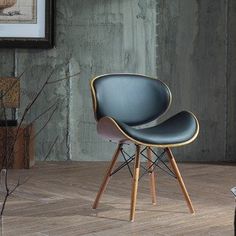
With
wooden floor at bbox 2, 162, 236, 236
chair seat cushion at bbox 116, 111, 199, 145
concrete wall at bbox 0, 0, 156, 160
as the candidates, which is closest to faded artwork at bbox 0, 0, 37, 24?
concrete wall at bbox 0, 0, 156, 160

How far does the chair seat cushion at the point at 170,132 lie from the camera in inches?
96.8

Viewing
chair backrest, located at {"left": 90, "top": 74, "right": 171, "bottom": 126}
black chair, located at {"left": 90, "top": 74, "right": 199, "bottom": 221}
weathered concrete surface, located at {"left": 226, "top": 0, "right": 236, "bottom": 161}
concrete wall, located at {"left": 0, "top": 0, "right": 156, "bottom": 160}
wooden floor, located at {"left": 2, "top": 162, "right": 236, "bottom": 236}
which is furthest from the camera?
weathered concrete surface, located at {"left": 226, "top": 0, "right": 236, "bottom": 161}

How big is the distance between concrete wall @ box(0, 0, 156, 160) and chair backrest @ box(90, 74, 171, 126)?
185 centimetres

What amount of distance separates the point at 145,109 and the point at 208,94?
2043mm

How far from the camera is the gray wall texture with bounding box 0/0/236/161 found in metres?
4.84

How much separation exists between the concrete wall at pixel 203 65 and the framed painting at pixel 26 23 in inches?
43.7

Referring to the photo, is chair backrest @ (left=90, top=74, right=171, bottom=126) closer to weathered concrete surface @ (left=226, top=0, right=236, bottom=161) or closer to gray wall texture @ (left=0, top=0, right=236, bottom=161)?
gray wall texture @ (left=0, top=0, right=236, bottom=161)

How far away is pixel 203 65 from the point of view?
4.94 meters

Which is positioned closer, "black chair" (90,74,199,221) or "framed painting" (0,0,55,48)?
"black chair" (90,74,199,221)

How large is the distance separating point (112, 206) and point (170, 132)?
0.60 meters

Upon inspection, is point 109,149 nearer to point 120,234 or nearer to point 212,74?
point 212,74

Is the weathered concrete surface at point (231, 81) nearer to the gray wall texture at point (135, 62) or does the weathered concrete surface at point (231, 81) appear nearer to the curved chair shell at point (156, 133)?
the gray wall texture at point (135, 62)

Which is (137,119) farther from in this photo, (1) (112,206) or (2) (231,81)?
(2) (231,81)

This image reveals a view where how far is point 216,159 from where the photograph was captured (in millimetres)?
4973
